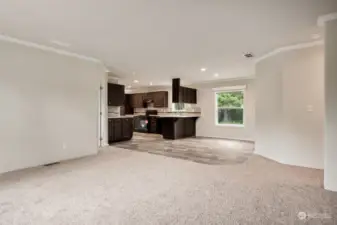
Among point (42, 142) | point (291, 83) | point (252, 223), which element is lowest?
point (252, 223)

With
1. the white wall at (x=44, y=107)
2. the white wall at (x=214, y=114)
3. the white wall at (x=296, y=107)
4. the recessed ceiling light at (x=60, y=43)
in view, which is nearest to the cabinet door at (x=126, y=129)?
the white wall at (x=44, y=107)

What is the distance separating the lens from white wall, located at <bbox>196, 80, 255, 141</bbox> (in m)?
8.17

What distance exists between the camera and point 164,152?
585 centimetres

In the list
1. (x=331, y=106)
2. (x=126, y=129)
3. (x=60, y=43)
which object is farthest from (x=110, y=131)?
(x=331, y=106)

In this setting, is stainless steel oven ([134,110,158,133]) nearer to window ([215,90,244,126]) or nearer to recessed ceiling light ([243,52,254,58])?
window ([215,90,244,126])

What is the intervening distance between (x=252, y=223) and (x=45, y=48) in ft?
15.3

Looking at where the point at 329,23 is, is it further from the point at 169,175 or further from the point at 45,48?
the point at 45,48

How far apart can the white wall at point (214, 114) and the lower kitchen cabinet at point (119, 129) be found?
310cm

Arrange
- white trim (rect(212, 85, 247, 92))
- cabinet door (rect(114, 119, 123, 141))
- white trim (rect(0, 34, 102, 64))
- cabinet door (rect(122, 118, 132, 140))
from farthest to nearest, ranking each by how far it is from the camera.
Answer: white trim (rect(212, 85, 247, 92)) < cabinet door (rect(122, 118, 132, 140)) < cabinet door (rect(114, 119, 123, 141)) < white trim (rect(0, 34, 102, 64))

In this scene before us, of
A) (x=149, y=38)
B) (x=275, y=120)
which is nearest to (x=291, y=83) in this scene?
(x=275, y=120)

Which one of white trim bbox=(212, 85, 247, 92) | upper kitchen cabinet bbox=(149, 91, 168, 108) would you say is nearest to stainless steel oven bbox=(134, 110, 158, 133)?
upper kitchen cabinet bbox=(149, 91, 168, 108)

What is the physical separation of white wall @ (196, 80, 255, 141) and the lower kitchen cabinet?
3.10 metres

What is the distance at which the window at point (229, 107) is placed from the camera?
8.53 meters

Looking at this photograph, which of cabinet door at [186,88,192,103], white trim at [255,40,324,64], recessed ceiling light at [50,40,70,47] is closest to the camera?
recessed ceiling light at [50,40,70,47]
